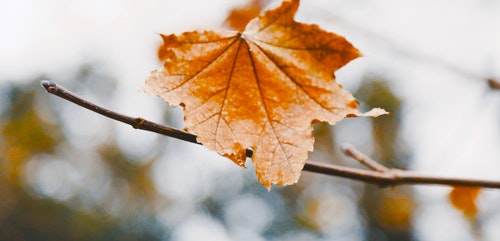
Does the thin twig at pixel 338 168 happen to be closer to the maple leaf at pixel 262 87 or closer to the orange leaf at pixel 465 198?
the maple leaf at pixel 262 87

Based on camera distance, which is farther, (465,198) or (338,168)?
(465,198)

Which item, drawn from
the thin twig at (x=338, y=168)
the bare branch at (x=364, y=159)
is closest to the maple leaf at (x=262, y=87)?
the thin twig at (x=338, y=168)

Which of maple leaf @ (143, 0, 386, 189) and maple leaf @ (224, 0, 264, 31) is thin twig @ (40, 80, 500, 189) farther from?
maple leaf @ (224, 0, 264, 31)

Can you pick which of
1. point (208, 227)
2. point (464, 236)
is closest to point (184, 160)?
point (208, 227)

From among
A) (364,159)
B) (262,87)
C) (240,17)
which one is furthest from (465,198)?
(262,87)

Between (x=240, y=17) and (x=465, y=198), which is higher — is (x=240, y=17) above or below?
above

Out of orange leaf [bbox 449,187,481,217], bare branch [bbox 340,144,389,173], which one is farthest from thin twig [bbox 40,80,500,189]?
orange leaf [bbox 449,187,481,217]

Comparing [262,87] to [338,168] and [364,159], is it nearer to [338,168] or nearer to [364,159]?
[338,168]
